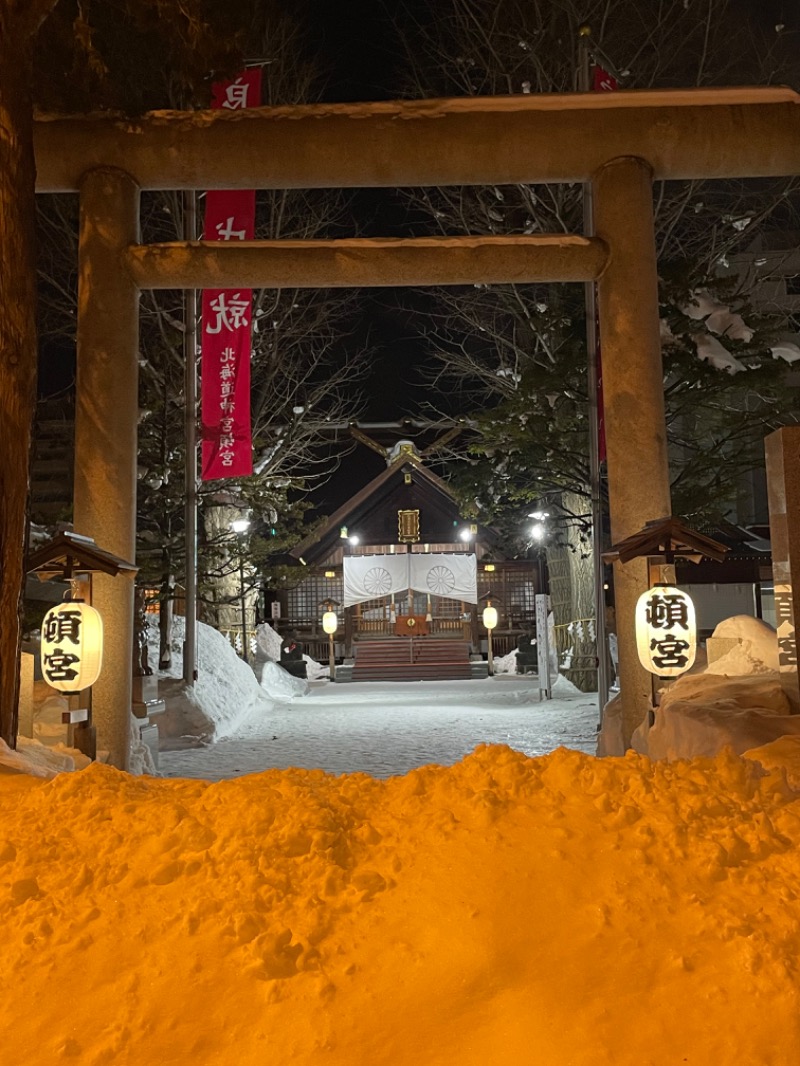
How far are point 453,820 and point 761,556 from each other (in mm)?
12139

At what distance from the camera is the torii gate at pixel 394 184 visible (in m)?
7.91

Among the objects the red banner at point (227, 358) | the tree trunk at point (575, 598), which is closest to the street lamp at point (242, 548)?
the red banner at point (227, 358)

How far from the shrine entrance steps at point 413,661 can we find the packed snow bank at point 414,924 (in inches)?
852

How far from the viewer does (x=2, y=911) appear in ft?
9.11

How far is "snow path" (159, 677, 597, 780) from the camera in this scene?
36.0 feet

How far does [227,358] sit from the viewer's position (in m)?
12.6

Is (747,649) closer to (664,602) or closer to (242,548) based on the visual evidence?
(664,602)

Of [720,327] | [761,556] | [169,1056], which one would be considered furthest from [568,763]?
[761,556]

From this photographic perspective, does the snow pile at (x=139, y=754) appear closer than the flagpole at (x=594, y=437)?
Yes

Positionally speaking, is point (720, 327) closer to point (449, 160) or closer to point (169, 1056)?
point (449, 160)

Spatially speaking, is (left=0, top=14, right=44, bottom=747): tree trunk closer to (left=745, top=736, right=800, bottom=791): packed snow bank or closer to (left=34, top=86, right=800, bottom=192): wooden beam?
(left=34, top=86, right=800, bottom=192): wooden beam

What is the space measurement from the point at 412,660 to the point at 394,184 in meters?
19.5

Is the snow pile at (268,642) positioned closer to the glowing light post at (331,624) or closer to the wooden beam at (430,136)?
the glowing light post at (331,624)

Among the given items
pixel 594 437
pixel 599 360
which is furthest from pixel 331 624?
pixel 599 360
